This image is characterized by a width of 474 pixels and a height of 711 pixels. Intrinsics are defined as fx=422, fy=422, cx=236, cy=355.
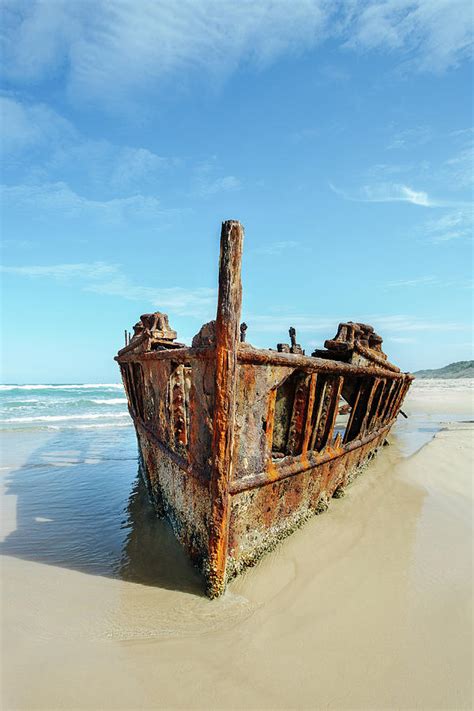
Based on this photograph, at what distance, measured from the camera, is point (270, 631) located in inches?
118

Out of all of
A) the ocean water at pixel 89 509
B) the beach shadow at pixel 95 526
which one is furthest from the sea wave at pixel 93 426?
the beach shadow at pixel 95 526

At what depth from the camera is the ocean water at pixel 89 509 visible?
420cm

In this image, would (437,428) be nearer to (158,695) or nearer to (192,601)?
(192,601)

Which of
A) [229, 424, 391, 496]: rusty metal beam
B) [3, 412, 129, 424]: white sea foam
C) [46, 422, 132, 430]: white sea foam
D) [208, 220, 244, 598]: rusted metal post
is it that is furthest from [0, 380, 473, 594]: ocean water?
[3, 412, 129, 424]: white sea foam

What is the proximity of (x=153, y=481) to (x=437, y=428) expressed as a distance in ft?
35.6

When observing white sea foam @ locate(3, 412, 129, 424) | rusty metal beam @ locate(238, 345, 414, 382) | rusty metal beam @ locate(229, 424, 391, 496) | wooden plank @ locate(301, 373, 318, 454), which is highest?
rusty metal beam @ locate(238, 345, 414, 382)

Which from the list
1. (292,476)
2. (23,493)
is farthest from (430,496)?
(23,493)

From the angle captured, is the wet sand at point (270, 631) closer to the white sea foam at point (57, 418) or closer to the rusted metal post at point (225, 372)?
the rusted metal post at point (225, 372)

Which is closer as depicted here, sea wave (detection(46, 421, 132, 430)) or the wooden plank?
the wooden plank

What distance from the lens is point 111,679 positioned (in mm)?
2551

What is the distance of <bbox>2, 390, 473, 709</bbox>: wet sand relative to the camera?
96.7 inches

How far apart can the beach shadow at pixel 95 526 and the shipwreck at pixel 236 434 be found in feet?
0.83

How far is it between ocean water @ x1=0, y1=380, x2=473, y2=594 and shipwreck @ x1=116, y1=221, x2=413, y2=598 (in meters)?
0.34

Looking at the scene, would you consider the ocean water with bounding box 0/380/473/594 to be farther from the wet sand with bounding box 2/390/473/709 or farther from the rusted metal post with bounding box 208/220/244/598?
the rusted metal post with bounding box 208/220/244/598
